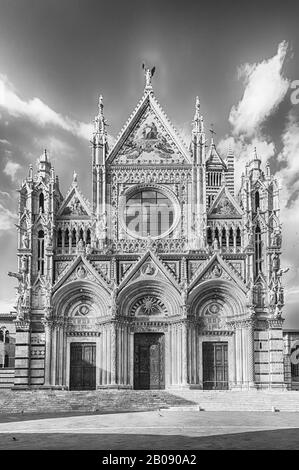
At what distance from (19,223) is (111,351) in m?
10.1

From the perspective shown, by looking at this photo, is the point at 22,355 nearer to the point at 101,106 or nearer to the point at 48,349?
the point at 48,349

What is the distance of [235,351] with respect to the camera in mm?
40219

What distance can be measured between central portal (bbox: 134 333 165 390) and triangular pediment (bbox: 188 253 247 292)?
405 centimetres

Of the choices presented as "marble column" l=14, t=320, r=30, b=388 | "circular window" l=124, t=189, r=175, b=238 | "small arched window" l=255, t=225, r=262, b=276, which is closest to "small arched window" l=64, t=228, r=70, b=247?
"circular window" l=124, t=189, r=175, b=238

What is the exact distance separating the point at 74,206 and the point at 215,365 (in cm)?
1350

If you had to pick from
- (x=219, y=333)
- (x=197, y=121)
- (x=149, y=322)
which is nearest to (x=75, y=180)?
(x=197, y=121)

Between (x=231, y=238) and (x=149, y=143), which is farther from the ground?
(x=149, y=143)

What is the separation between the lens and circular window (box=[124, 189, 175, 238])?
4238 centimetres

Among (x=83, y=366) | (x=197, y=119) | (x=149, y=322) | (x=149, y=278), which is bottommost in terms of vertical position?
(x=83, y=366)

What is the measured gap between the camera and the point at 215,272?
40594mm

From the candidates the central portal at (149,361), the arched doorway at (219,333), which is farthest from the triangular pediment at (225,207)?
the central portal at (149,361)

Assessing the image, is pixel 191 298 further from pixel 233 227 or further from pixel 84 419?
pixel 84 419

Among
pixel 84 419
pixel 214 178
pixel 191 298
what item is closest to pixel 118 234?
pixel 191 298
